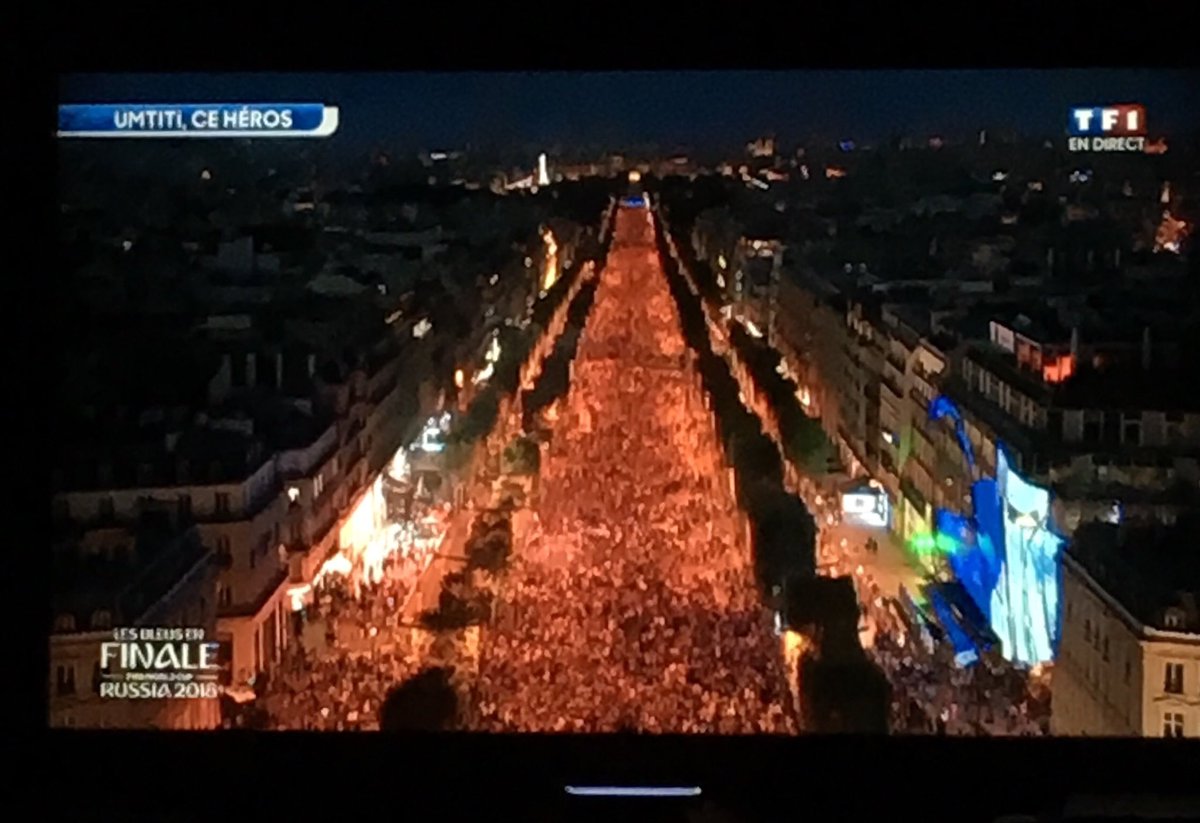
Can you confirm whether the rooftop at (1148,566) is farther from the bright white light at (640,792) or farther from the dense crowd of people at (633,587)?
the bright white light at (640,792)

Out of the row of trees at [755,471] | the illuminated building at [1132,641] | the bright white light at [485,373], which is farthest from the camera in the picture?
the bright white light at [485,373]

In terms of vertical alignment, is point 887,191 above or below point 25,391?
above

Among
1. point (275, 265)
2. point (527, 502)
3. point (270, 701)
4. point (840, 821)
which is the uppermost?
point (275, 265)

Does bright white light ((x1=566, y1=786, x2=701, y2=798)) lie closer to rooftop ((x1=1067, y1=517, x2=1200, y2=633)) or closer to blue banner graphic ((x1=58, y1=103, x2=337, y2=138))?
rooftop ((x1=1067, y1=517, x2=1200, y2=633))

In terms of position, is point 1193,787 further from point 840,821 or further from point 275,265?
point 275,265

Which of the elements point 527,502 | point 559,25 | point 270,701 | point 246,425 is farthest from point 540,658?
point 559,25

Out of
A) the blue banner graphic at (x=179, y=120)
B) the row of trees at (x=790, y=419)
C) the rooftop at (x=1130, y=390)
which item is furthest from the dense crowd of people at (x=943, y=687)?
the blue banner graphic at (x=179, y=120)
